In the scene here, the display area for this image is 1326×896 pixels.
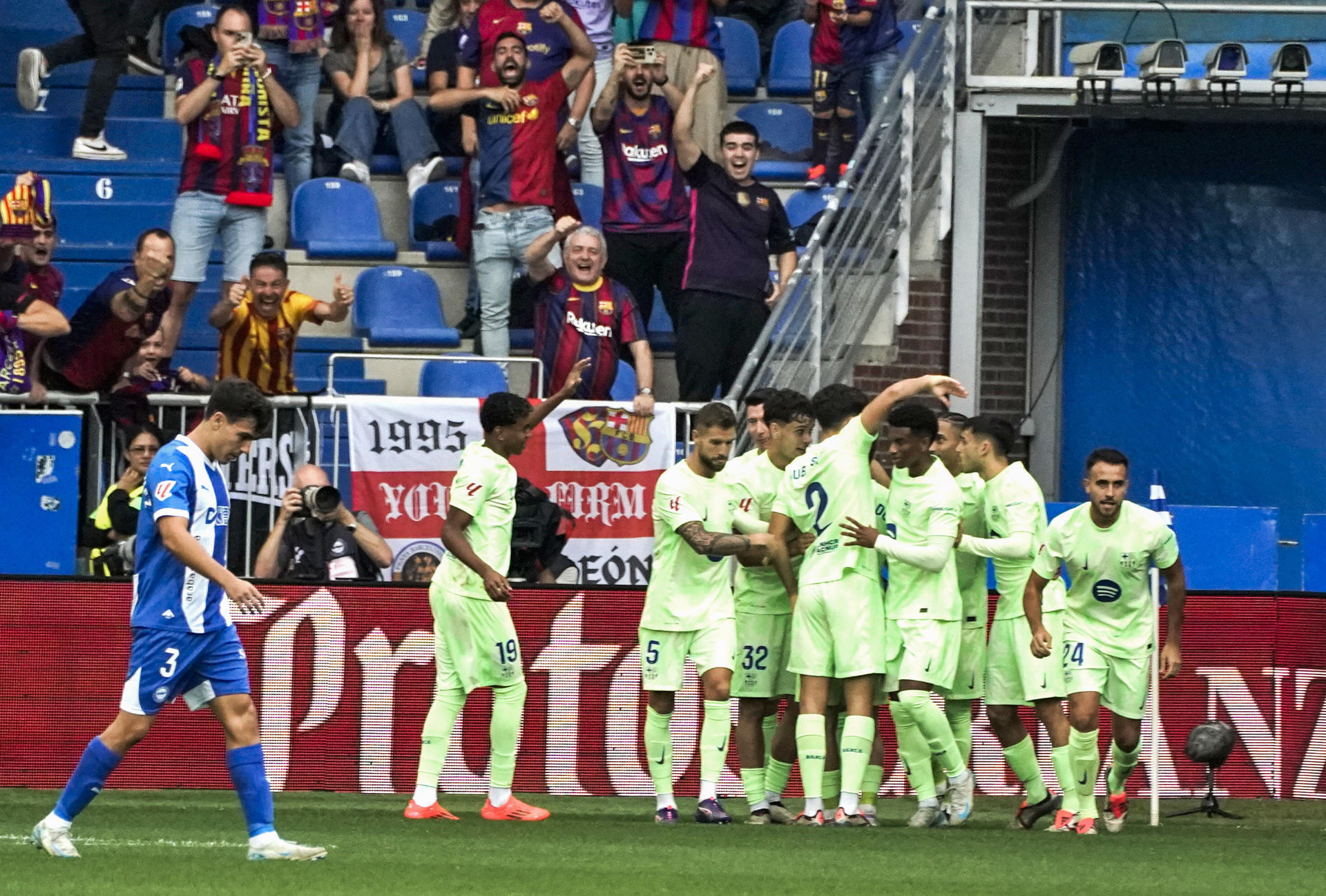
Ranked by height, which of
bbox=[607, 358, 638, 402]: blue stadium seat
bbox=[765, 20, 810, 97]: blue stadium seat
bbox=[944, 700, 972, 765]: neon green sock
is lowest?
bbox=[944, 700, 972, 765]: neon green sock

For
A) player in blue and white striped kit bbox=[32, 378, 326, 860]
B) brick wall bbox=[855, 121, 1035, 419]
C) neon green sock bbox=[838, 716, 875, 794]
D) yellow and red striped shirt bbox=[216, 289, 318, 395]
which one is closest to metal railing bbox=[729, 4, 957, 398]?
brick wall bbox=[855, 121, 1035, 419]

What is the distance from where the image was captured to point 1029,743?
37.6 ft

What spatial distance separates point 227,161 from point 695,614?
18.9ft

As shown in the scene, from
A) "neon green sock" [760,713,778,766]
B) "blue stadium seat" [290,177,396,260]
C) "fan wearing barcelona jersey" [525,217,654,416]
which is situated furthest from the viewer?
"blue stadium seat" [290,177,396,260]

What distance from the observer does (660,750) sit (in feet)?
36.6

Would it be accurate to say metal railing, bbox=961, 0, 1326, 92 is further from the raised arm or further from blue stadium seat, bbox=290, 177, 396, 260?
blue stadium seat, bbox=290, 177, 396, 260

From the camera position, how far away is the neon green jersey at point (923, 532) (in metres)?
10.8

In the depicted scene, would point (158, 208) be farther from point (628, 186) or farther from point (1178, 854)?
point (1178, 854)

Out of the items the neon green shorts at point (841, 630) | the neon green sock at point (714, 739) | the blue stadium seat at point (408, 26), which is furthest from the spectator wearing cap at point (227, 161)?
the neon green shorts at point (841, 630)

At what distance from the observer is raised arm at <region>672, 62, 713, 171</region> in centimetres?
1534

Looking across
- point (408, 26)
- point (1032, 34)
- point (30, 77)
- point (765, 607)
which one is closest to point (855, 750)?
point (765, 607)

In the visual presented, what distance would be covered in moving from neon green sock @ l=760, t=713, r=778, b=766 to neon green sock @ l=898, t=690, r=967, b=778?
822mm

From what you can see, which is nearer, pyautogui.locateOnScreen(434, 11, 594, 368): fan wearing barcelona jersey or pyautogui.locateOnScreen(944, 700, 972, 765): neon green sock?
pyautogui.locateOnScreen(944, 700, 972, 765): neon green sock

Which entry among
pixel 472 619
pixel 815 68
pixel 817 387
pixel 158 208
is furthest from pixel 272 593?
pixel 815 68
